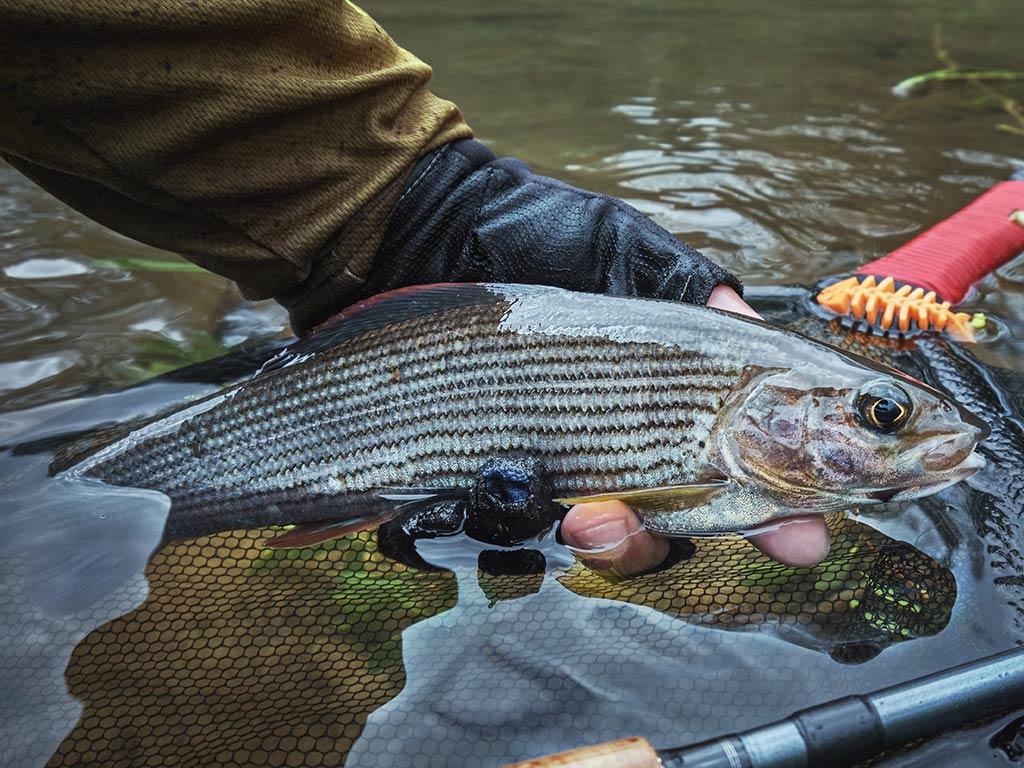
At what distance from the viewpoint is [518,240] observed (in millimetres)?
3238

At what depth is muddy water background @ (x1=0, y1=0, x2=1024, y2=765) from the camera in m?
4.46

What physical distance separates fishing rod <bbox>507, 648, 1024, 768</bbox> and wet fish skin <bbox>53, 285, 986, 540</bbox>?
73 cm

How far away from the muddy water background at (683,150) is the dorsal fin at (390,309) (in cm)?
129

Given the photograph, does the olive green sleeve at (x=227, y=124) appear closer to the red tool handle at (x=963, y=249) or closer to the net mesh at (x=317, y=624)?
the net mesh at (x=317, y=624)

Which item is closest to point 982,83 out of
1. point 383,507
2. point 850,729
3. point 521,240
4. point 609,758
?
point 521,240

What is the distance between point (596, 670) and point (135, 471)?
1671 millimetres

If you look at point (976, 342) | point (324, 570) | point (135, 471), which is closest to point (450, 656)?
point (324, 570)

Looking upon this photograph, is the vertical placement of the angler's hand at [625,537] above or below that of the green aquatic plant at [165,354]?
above

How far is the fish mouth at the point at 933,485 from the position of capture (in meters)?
2.43

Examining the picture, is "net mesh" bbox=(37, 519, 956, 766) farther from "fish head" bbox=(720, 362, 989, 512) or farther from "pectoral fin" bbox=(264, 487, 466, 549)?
"fish head" bbox=(720, 362, 989, 512)

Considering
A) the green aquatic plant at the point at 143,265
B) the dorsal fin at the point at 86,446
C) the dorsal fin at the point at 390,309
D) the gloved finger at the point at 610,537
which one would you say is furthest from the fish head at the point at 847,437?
the green aquatic plant at the point at 143,265

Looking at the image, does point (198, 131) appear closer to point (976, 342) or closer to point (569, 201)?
point (569, 201)

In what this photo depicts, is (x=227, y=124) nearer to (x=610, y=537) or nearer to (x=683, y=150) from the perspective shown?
(x=610, y=537)

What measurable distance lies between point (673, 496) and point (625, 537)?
188mm
